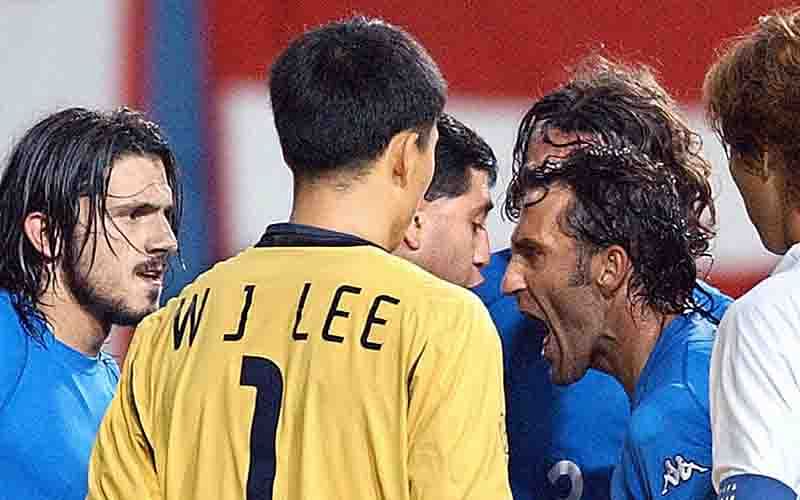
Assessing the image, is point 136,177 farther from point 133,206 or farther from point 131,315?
point 131,315

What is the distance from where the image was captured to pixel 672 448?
1.63m

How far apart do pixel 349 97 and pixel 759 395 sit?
1.63 feet

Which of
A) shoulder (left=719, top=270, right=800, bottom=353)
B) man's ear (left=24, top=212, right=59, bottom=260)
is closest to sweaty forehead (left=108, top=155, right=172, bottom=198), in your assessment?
man's ear (left=24, top=212, right=59, bottom=260)

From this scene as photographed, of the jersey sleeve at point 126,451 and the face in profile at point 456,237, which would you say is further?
the face in profile at point 456,237

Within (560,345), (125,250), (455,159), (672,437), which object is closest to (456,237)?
(455,159)

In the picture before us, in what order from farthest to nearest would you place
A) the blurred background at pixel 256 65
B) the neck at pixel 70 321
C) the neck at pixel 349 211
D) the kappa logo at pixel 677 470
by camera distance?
the blurred background at pixel 256 65, the neck at pixel 70 321, the kappa logo at pixel 677 470, the neck at pixel 349 211

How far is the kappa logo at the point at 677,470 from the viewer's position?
161 cm

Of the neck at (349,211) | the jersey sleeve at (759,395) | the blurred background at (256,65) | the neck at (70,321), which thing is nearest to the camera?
the jersey sleeve at (759,395)

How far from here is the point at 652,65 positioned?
117 inches

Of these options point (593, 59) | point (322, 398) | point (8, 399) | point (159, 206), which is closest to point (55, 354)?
point (8, 399)

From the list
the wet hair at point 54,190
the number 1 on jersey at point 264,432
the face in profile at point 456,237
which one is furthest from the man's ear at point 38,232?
the number 1 on jersey at point 264,432

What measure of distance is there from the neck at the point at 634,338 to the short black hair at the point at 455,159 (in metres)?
0.55

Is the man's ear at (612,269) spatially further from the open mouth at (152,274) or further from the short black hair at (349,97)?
the open mouth at (152,274)

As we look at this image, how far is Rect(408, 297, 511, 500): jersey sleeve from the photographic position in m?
1.39
